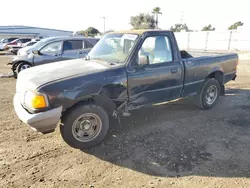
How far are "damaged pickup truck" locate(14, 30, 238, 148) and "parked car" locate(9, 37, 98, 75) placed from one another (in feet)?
15.3

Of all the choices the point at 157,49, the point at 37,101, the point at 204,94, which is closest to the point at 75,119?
the point at 37,101

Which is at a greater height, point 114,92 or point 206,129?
point 114,92

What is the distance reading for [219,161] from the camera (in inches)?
138

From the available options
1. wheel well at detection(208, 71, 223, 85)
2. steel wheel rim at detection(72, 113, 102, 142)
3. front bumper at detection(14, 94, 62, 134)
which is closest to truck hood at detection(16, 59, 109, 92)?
front bumper at detection(14, 94, 62, 134)

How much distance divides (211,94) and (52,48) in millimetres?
6449

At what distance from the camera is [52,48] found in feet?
30.5

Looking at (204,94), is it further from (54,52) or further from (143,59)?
(54,52)

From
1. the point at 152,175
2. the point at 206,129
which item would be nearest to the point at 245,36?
the point at 206,129

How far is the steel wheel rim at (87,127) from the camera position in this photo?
3742mm

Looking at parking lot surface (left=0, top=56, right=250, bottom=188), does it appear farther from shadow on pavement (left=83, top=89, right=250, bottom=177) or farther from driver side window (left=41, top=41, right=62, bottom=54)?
driver side window (left=41, top=41, right=62, bottom=54)

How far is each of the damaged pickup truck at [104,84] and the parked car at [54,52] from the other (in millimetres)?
4678

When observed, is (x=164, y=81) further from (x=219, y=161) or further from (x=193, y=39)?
(x=193, y=39)

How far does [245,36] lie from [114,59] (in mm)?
31576

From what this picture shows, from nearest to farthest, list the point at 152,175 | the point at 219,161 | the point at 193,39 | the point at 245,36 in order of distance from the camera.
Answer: the point at 152,175
the point at 219,161
the point at 245,36
the point at 193,39
